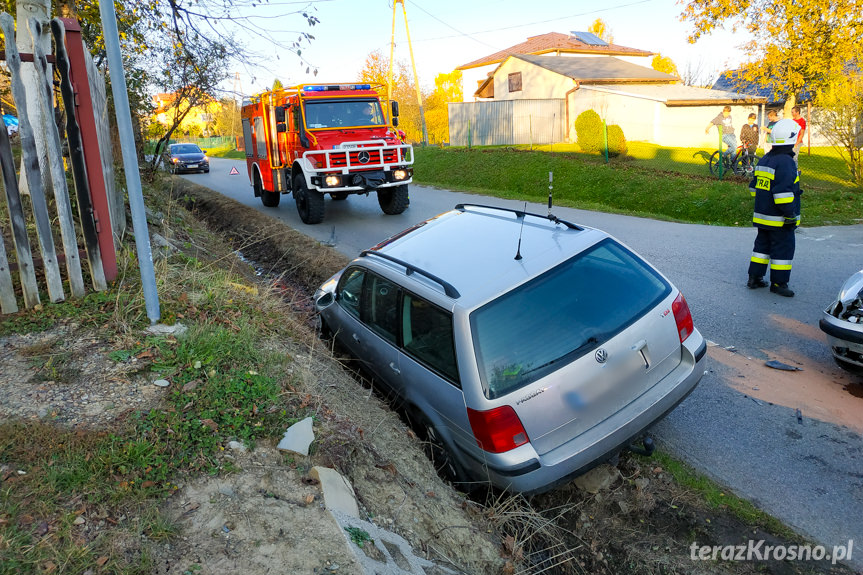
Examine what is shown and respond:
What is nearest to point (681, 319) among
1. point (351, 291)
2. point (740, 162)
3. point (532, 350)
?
point (532, 350)

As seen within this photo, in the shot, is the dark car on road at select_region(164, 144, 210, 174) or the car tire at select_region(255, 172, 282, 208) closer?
the car tire at select_region(255, 172, 282, 208)

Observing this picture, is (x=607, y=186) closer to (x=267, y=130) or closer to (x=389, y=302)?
(x=267, y=130)

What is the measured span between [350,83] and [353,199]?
12.0 ft

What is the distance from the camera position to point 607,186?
607 inches

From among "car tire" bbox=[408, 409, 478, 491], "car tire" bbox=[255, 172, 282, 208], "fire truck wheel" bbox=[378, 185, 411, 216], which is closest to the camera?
"car tire" bbox=[408, 409, 478, 491]

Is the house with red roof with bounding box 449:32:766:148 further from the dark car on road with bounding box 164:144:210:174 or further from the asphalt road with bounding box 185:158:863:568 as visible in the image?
the asphalt road with bounding box 185:158:863:568

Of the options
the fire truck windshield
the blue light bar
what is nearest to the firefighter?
the fire truck windshield

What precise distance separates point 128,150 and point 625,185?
13.0 metres

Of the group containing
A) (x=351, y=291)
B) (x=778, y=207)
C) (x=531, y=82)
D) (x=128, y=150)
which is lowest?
(x=351, y=291)

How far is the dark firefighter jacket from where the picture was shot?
252 inches

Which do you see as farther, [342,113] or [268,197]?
[268,197]

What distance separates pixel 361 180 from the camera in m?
11.9

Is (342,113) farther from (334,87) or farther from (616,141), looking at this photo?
(616,141)

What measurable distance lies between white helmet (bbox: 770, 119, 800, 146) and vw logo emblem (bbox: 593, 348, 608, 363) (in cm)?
449
